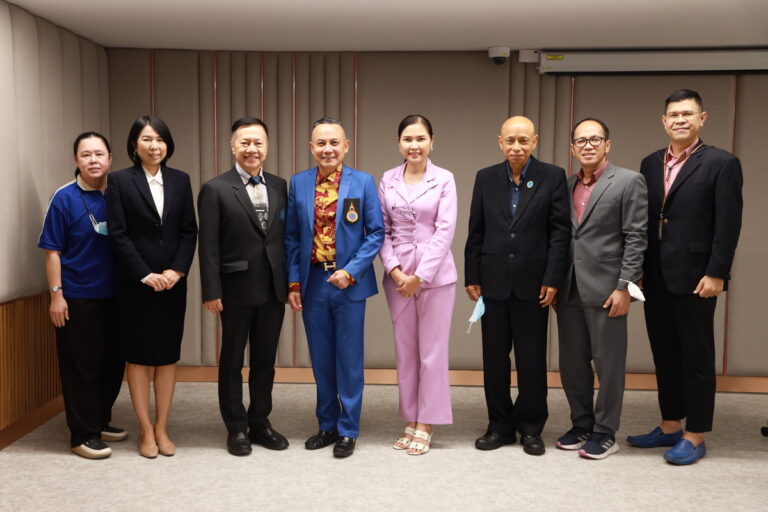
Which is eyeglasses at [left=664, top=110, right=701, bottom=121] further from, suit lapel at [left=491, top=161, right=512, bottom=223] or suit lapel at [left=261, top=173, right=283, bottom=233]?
suit lapel at [left=261, top=173, right=283, bottom=233]

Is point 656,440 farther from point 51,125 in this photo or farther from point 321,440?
point 51,125

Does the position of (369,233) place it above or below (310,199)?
below

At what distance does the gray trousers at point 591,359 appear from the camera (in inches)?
135

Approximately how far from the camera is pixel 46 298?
12.7 feet

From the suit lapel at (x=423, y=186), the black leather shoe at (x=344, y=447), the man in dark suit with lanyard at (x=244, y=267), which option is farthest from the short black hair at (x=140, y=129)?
the black leather shoe at (x=344, y=447)

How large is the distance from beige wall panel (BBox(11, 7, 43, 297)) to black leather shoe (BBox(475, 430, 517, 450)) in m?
2.53

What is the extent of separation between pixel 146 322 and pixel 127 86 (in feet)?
7.13

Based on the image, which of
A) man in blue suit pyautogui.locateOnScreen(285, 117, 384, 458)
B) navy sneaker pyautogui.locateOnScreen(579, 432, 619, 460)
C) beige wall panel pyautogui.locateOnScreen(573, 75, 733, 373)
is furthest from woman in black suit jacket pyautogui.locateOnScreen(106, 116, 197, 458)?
beige wall panel pyautogui.locateOnScreen(573, 75, 733, 373)

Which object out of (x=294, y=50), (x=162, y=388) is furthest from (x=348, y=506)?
(x=294, y=50)

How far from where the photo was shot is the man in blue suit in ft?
11.1

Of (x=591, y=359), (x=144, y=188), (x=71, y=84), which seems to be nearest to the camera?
(x=144, y=188)

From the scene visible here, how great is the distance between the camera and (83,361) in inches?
135

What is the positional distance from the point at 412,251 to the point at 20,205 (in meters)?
2.06

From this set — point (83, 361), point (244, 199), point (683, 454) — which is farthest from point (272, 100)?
point (683, 454)
